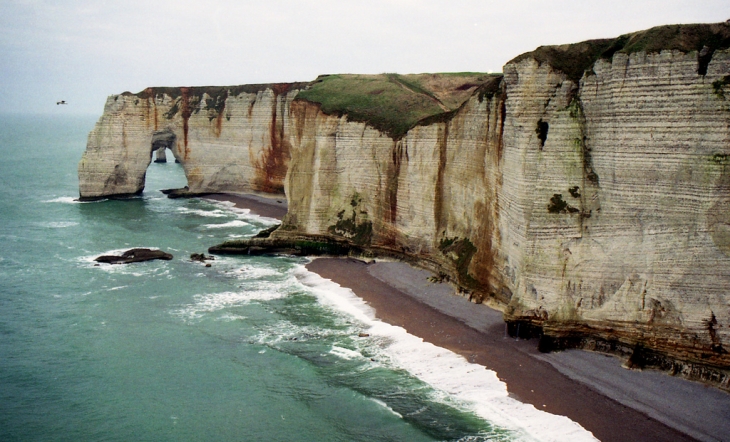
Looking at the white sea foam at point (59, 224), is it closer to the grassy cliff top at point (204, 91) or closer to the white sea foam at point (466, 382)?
the grassy cliff top at point (204, 91)

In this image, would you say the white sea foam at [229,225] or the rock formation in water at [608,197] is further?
the white sea foam at [229,225]

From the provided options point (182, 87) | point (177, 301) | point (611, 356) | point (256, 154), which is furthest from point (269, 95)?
point (611, 356)

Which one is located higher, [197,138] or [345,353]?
[197,138]

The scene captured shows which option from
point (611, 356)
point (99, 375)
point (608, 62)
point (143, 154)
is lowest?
point (99, 375)

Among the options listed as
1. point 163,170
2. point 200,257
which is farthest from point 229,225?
point 163,170

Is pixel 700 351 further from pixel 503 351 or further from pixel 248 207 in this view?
pixel 248 207

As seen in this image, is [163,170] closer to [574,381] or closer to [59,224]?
[59,224]

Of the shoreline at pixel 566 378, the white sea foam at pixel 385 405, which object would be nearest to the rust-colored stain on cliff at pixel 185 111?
the shoreline at pixel 566 378
